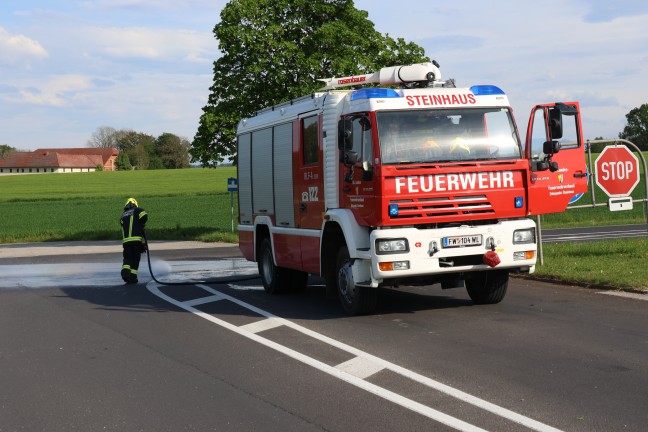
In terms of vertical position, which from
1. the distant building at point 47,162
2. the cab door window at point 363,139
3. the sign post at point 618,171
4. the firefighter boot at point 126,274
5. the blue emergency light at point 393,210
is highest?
the distant building at point 47,162

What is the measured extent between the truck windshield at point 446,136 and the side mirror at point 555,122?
1.52ft

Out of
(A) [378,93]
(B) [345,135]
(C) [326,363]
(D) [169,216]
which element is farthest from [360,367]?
(D) [169,216]

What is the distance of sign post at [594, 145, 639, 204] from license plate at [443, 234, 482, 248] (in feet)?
20.4

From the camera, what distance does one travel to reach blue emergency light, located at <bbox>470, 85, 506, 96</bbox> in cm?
1145

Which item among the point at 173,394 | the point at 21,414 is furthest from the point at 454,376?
the point at 21,414

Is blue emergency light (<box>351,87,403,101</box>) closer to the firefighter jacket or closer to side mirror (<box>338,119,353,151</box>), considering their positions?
side mirror (<box>338,119,353,151</box>)

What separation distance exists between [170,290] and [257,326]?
5258mm

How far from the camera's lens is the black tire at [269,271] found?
47.5ft

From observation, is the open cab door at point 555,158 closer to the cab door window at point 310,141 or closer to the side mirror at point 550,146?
the side mirror at point 550,146

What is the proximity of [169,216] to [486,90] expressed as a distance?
38633mm

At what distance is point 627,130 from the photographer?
341 feet

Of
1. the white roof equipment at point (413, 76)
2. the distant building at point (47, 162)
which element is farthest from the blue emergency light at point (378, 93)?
the distant building at point (47, 162)

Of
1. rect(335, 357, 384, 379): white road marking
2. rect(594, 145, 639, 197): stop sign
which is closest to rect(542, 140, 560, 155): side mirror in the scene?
rect(335, 357, 384, 379): white road marking

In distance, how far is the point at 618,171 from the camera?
16500mm
